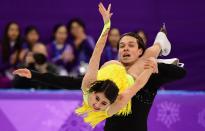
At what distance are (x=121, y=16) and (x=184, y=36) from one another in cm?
98

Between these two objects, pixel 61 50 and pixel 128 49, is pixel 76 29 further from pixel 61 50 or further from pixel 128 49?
pixel 128 49

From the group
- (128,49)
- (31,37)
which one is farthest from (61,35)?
(128,49)

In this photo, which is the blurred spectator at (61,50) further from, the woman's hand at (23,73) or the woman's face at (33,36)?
the woman's hand at (23,73)

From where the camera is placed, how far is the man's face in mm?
3951

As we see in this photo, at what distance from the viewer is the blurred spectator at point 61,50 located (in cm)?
691

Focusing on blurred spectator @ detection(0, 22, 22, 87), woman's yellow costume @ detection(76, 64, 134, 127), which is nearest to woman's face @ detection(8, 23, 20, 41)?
blurred spectator @ detection(0, 22, 22, 87)

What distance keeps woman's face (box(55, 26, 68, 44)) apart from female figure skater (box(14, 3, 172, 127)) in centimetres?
335

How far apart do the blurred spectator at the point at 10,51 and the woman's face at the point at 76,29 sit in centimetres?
73

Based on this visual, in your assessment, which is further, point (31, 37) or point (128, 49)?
point (31, 37)

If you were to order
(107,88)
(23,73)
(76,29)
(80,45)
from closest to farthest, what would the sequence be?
(107,88), (23,73), (80,45), (76,29)

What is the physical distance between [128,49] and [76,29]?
129 inches

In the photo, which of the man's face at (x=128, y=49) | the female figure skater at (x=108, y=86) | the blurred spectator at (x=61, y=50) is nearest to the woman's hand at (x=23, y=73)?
the female figure skater at (x=108, y=86)

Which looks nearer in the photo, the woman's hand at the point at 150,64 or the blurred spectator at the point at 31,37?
the woman's hand at the point at 150,64

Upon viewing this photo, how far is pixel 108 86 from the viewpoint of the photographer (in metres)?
3.61
